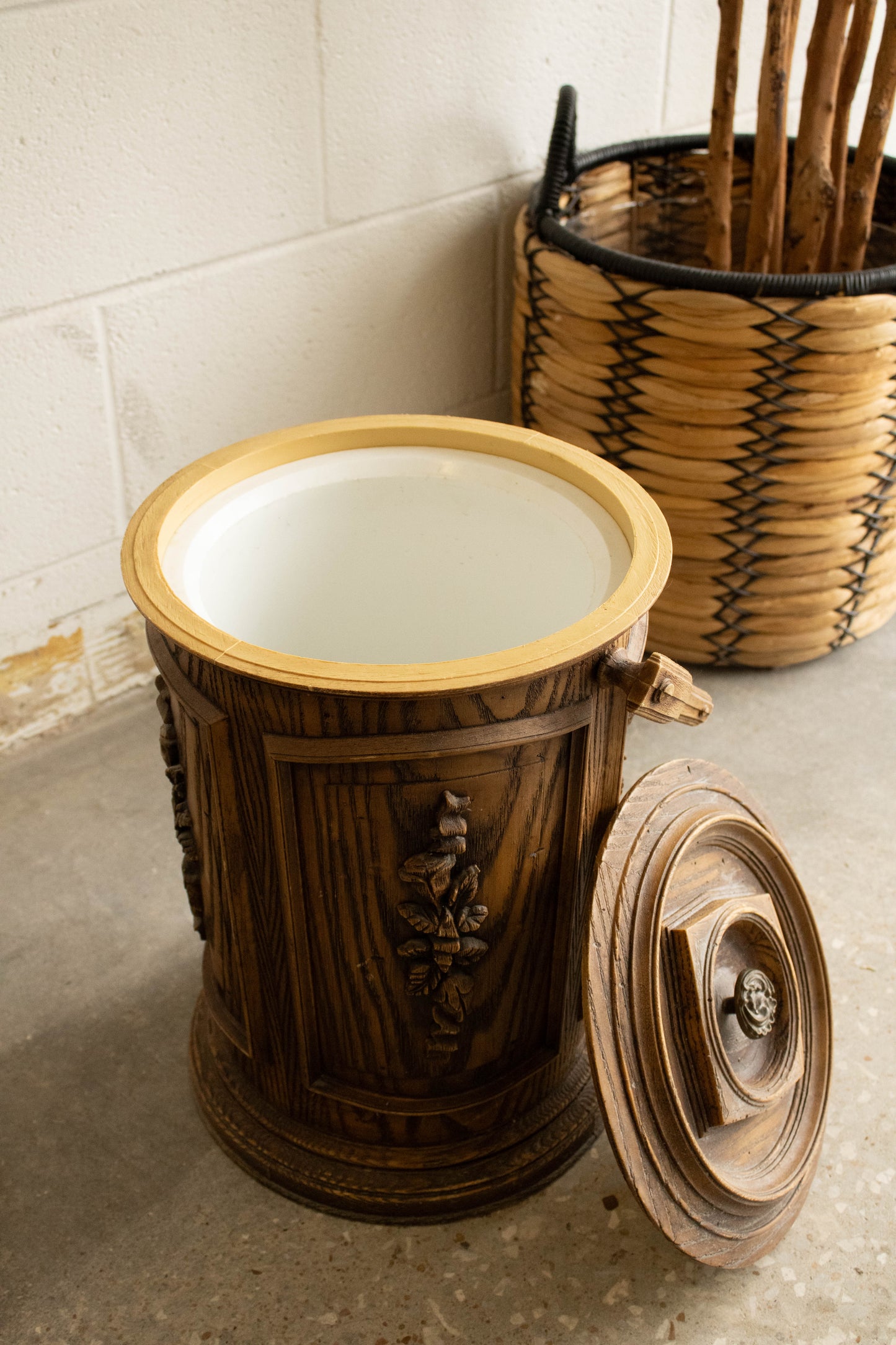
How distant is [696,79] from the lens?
2037 mm

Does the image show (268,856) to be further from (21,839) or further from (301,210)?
(301,210)

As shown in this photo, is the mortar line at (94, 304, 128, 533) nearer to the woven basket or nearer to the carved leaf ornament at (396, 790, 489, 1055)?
the woven basket

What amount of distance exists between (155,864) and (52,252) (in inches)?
30.5

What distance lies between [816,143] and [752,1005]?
46.9 inches

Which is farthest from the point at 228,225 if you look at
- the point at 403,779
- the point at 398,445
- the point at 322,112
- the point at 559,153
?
the point at 403,779

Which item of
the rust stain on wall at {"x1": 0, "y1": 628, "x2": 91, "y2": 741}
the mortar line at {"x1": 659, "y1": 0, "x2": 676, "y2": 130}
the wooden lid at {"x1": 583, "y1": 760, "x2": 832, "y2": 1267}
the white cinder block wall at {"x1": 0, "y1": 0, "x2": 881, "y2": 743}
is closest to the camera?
the wooden lid at {"x1": 583, "y1": 760, "x2": 832, "y2": 1267}

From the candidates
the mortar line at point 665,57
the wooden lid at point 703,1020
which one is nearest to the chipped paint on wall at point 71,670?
the wooden lid at point 703,1020

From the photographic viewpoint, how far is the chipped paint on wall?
169 cm

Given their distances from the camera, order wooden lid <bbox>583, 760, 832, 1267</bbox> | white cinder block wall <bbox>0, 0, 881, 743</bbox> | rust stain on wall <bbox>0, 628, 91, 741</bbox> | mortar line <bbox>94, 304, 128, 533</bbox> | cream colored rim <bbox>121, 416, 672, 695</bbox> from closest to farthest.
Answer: cream colored rim <bbox>121, 416, 672, 695</bbox> < wooden lid <bbox>583, 760, 832, 1267</bbox> < white cinder block wall <bbox>0, 0, 881, 743</bbox> < mortar line <bbox>94, 304, 128, 533</bbox> < rust stain on wall <bbox>0, 628, 91, 741</bbox>

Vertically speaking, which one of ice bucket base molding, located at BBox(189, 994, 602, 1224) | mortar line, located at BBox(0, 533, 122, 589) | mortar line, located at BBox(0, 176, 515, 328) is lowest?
ice bucket base molding, located at BBox(189, 994, 602, 1224)

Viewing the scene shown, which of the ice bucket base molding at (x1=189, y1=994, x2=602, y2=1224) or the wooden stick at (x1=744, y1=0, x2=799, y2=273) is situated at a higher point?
the wooden stick at (x1=744, y1=0, x2=799, y2=273)

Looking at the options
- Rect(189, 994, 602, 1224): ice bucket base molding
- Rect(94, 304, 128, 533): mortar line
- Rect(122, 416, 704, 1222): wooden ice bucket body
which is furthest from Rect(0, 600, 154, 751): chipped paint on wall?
Rect(189, 994, 602, 1224): ice bucket base molding

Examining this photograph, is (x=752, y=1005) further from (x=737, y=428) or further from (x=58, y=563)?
(x=58, y=563)

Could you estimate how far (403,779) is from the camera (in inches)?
36.0
